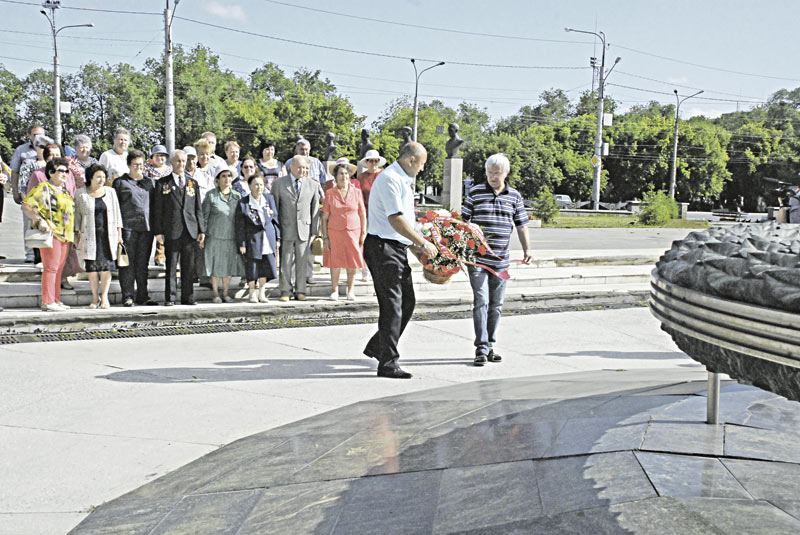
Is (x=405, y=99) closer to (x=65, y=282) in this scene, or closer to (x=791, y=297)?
(x=65, y=282)

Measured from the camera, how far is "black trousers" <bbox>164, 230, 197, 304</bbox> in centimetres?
977

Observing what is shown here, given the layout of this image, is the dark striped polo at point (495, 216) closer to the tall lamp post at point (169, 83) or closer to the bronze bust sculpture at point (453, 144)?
the bronze bust sculpture at point (453, 144)

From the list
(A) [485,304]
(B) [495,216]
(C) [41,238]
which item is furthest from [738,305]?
(C) [41,238]

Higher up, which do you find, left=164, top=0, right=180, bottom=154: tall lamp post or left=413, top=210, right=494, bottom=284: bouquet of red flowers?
left=164, top=0, right=180, bottom=154: tall lamp post

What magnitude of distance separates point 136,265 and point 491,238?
4841mm

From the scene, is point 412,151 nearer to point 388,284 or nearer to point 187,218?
point 388,284

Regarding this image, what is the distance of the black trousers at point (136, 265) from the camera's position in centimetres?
952

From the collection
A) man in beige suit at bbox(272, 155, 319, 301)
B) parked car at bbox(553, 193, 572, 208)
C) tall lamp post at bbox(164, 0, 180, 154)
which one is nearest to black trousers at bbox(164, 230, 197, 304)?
man in beige suit at bbox(272, 155, 319, 301)

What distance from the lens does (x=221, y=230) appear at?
10.1 m

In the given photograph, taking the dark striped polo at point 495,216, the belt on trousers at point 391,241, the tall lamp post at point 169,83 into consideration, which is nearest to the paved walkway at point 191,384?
the dark striped polo at point 495,216

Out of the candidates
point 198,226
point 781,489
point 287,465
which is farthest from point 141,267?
point 781,489

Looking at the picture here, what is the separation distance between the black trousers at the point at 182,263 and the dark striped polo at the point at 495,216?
4.05 meters

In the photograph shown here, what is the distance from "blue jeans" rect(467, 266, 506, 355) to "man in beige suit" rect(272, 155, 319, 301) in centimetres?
386

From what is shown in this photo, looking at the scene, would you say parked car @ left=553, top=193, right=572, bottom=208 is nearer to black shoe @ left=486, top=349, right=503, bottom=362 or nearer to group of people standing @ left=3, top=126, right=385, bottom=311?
group of people standing @ left=3, top=126, right=385, bottom=311
